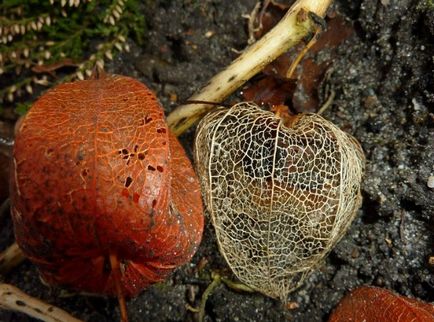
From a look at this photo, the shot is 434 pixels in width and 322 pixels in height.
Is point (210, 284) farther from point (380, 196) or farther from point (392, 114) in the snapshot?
point (392, 114)

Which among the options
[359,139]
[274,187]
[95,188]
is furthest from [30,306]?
[359,139]

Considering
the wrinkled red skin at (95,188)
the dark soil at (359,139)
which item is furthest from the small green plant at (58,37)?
the wrinkled red skin at (95,188)

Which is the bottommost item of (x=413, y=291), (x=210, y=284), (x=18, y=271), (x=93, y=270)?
(x=18, y=271)

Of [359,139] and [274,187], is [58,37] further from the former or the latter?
[359,139]

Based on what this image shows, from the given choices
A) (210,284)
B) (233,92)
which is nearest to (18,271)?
(210,284)

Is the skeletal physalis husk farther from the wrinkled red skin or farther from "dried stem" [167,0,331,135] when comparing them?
the wrinkled red skin

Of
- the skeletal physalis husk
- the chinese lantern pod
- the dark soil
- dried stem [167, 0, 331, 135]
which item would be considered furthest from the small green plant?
the chinese lantern pod
